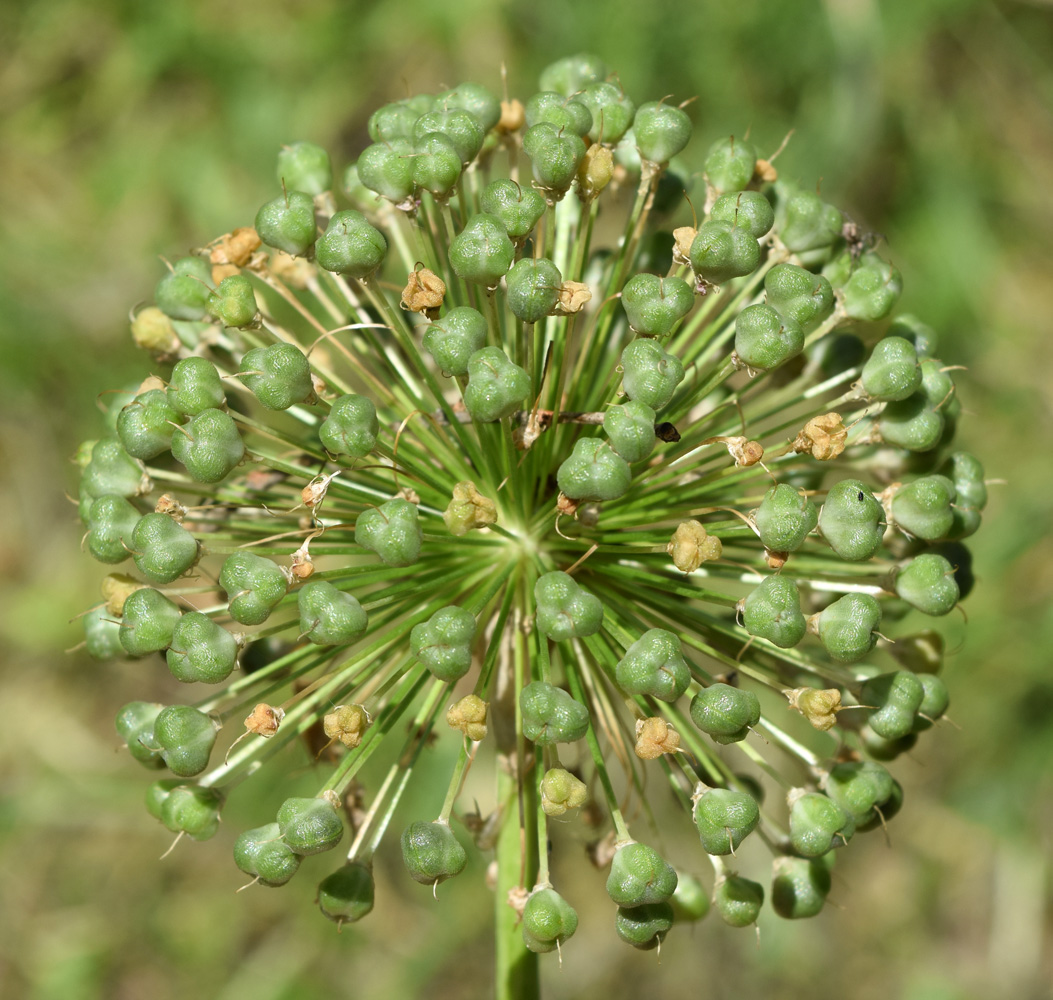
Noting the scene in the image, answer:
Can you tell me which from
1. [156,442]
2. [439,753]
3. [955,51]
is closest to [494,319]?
[156,442]

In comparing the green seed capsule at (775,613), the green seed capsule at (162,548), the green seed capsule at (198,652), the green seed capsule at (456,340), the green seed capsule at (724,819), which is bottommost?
the green seed capsule at (724,819)

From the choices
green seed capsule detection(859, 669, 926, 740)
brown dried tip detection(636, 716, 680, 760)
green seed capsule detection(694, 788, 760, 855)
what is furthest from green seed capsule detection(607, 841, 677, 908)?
green seed capsule detection(859, 669, 926, 740)

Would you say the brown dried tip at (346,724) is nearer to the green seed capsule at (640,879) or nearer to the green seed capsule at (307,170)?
the green seed capsule at (640,879)

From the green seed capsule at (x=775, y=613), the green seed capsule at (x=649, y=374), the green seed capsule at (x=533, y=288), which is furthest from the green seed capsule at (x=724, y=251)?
the green seed capsule at (x=775, y=613)

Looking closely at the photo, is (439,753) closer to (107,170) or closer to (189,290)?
(189,290)

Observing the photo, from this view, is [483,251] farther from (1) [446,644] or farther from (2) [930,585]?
(2) [930,585]

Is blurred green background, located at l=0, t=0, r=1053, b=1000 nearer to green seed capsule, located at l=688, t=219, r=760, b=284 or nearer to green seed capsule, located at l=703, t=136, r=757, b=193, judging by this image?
green seed capsule, located at l=703, t=136, r=757, b=193

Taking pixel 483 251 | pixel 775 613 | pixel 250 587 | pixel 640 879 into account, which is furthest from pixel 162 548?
pixel 775 613
